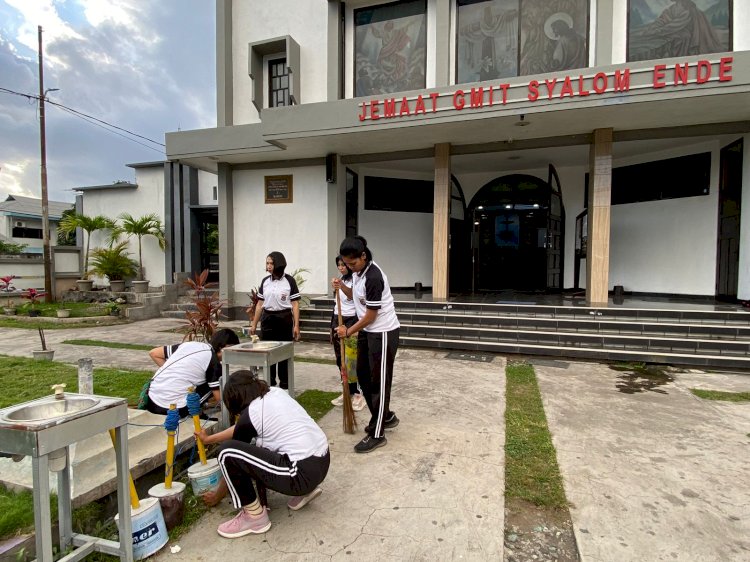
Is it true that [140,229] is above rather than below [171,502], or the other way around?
above

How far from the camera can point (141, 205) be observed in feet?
45.1

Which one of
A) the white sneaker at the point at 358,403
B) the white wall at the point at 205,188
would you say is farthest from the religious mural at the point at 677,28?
the white wall at the point at 205,188

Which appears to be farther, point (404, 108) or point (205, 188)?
point (205, 188)

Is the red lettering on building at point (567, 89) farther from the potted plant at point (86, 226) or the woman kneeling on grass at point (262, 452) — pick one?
the potted plant at point (86, 226)

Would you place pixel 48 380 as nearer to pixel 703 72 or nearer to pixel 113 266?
pixel 113 266

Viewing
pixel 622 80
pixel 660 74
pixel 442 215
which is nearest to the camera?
pixel 660 74

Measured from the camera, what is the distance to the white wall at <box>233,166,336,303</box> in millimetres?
9734

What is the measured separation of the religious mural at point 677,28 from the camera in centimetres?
754

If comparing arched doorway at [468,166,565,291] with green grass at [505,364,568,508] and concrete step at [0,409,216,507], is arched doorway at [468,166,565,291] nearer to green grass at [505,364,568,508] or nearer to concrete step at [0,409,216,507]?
green grass at [505,364,568,508]

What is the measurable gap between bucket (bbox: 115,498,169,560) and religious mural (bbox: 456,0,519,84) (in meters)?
8.74

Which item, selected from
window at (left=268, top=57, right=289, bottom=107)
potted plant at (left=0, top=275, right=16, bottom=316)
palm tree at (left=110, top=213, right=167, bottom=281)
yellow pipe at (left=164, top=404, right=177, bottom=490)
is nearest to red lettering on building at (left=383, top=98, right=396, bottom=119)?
window at (left=268, top=57, right=289, bottom=107)

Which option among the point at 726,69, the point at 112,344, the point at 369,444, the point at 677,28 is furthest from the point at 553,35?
the point at 112,344

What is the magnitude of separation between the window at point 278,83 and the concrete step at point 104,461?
8.54m

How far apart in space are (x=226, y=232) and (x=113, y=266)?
4853 millimetres
